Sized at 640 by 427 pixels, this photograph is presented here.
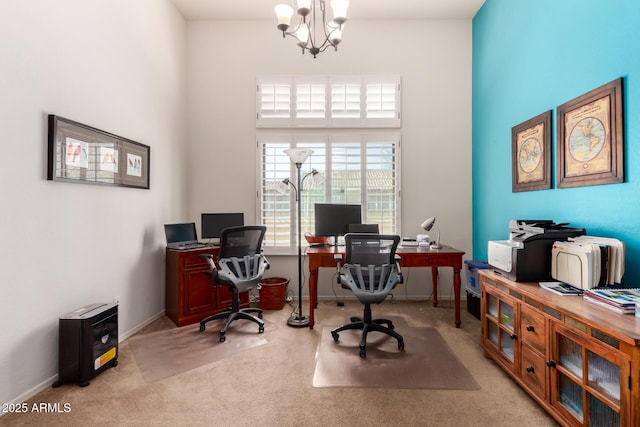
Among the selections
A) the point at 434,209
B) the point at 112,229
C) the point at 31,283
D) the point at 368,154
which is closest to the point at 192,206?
the point at 112,229

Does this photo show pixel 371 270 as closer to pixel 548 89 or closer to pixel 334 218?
pixel 334 218

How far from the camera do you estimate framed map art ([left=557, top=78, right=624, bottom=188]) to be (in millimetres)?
2004

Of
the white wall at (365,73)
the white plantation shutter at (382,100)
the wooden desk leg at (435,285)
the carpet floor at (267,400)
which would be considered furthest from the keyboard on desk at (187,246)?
the wooden desk leg at (435,285)

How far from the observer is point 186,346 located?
2857mm

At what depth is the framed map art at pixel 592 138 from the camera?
2.00 metres

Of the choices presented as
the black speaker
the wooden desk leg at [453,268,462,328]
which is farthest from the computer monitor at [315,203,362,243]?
the black speaker

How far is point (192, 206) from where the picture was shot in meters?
4.33

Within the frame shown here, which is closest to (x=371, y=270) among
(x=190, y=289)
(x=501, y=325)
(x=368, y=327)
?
(x=368, y=327)

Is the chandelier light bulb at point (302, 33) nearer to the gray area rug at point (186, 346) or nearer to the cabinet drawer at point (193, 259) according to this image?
the cabinet drawer at point (193, 259)

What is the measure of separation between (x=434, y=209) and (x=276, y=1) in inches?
136

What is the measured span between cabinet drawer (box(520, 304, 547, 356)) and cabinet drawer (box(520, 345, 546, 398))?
55 mm

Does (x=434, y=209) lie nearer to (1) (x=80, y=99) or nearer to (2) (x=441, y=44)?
(2) (x=441, y=44)

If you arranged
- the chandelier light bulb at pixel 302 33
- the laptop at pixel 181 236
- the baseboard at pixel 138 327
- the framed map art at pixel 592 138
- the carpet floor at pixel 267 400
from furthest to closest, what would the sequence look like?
the laptop at pixel 181 236 < the baseboard at pixel 138 327 < the chandelier light bulb at pixel 302 33 < the framed map art at pixel 592 138 < the carpet floor at pixel 267 400

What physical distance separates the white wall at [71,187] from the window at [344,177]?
1.43 metres
